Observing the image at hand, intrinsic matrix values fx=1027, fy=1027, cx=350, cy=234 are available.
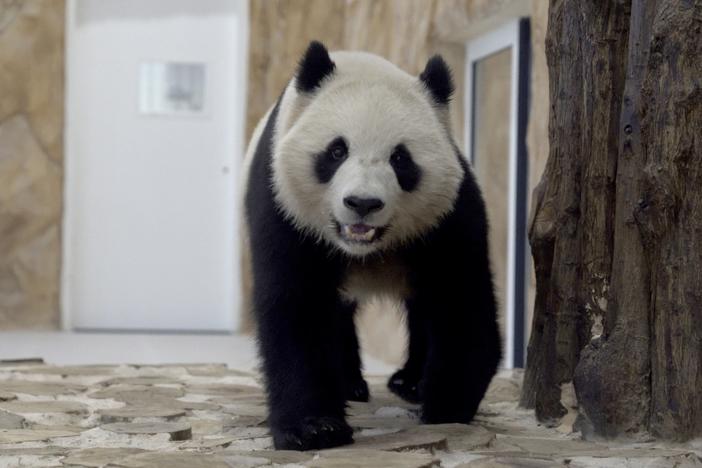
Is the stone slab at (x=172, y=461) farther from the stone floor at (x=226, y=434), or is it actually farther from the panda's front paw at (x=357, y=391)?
the panda's front paw at (x=357, y=391)

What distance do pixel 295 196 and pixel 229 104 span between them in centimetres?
573

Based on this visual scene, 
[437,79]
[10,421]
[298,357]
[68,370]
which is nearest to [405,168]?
[437,79]

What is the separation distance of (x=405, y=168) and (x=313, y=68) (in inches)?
16.5

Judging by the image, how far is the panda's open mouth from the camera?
278 cm

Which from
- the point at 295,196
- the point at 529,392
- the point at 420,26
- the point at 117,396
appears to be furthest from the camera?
the point at 420,26

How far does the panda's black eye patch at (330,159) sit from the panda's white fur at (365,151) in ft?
0.06

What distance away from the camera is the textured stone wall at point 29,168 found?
26.8ft

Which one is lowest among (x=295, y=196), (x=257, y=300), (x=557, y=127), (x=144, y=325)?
(x=144, y=325)

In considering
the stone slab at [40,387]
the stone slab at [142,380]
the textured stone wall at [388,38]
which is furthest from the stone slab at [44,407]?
the textured stone wall at [388,38]

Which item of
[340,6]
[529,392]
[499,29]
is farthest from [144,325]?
[529,392]

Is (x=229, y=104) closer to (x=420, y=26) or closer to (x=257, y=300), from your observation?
(x=420, y=26)

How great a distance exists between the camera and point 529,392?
3.49 m

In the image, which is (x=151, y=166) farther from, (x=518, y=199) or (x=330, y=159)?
(x=330, y=159)

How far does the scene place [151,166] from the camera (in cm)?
830
